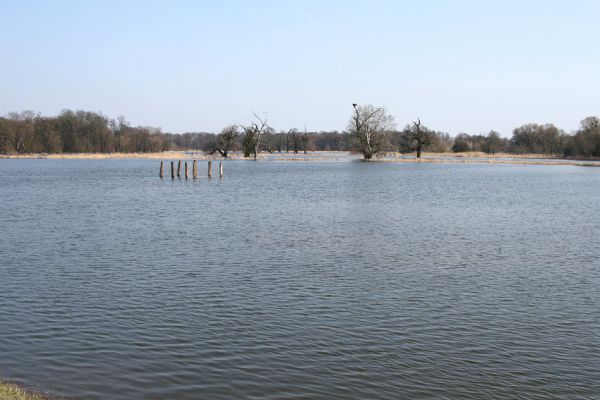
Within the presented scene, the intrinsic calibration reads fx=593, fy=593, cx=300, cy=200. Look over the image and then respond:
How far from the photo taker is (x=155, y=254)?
18344 millimetres

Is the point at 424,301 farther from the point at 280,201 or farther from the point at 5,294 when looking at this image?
the point at 280,201

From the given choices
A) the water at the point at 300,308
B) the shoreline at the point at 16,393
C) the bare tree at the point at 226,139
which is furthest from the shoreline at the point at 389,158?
the shoreline at the point at 16,393

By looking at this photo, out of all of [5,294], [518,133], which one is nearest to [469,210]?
[5,294]

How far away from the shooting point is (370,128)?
97250 mm

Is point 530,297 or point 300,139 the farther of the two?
point 300,139

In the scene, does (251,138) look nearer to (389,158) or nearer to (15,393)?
(389,158)

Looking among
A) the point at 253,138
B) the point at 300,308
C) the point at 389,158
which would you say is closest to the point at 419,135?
the point at 389,158

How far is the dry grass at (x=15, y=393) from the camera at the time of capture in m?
7.27

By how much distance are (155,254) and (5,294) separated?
549cm

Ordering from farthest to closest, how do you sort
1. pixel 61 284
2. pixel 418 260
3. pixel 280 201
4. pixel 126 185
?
pixel 126 185 → pixel 280 201 → pixel 418 260 → pixel 61 284

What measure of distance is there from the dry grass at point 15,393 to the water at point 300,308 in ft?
1.26

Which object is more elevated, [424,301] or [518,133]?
[518,133]

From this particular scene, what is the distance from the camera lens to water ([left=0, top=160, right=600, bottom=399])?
28.9 feet

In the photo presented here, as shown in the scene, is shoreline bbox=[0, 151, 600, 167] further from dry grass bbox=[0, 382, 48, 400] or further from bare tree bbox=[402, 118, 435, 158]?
Answer: dry grass bbox=[0, 382, 48, 400]
